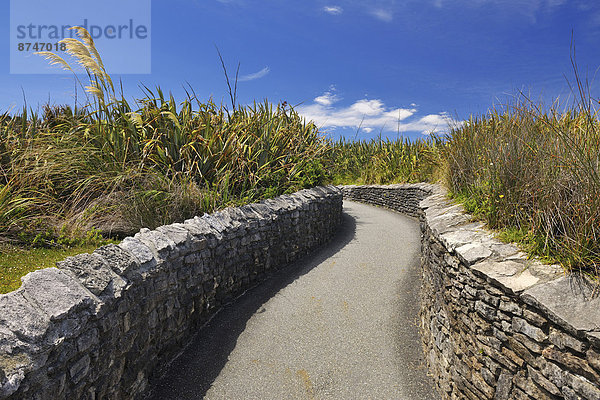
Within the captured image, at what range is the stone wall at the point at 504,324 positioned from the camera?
95.3 inches

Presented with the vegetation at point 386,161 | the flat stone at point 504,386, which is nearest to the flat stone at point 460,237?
the flat stone at point 504,386

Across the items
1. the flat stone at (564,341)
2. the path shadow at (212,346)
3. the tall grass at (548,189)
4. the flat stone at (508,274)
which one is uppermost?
the tall grass at (548,189)

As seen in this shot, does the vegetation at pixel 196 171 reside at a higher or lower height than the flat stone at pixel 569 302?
higher

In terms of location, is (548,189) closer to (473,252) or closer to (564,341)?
(473,252)

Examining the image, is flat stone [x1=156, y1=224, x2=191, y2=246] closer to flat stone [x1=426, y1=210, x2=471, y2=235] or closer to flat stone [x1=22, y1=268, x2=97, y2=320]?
flat stone [x1=22, y1=268, x2=97, y2=320]

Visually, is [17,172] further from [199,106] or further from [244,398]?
[244,398]

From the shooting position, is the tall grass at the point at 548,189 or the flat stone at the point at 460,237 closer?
the tall grass at the point at 548,189

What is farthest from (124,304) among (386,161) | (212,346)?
(386,161)

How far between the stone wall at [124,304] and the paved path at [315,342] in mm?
354

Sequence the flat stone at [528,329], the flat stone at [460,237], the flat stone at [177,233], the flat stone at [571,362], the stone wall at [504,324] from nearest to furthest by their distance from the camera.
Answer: the flat stone at [571,362] < the stone wall at [504,324] < the flat stone at [528,329] < the flat stone at [460,237] < the flat stone at [177,233]

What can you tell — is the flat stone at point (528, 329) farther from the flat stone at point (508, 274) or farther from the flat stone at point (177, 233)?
the flat stone at point (177, 233)

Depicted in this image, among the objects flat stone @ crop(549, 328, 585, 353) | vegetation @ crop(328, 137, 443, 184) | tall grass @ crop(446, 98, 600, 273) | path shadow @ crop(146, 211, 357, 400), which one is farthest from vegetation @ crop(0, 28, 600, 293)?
vegetation @ crop(328, 137, 443, 184)

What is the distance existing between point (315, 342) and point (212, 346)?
129 cm

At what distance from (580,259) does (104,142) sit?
622 centimetres
